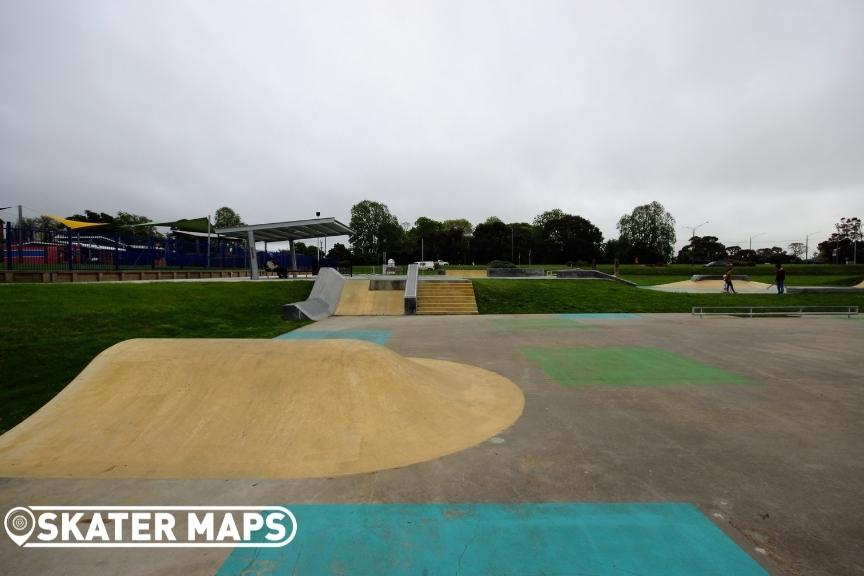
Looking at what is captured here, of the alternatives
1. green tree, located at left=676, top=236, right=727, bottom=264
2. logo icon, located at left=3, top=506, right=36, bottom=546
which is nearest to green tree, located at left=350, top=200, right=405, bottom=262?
logo icon, located at left=3, top=506, right=36, bottom=546

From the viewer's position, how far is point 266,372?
5.79 meters

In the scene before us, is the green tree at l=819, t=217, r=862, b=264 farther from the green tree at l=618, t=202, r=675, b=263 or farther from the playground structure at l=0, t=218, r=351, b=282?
the playground structure at l=0, t=218, r=351, b=282

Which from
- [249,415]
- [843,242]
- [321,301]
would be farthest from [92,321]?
[843,242]

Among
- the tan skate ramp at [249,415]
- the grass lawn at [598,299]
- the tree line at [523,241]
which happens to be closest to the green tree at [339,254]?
the tree line at [523,241]

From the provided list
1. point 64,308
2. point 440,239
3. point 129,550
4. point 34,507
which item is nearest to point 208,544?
point 129,550

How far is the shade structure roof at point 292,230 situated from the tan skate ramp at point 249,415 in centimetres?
1790

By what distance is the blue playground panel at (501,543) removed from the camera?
8.86ft

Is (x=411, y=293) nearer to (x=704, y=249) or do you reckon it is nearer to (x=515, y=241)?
(x=515, y=241)

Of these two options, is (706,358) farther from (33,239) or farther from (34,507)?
(33,239)

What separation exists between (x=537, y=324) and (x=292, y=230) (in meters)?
17.8

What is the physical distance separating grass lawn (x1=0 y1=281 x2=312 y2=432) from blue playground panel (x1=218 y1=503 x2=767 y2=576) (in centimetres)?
530

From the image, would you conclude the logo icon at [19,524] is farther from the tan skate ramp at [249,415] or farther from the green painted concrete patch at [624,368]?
the green painted concrete patch at [624,368]

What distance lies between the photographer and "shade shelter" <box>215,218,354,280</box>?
76.2ft

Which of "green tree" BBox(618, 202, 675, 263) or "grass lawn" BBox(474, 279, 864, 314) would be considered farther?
"green tree" BBox(618, 202, 675, 263)
